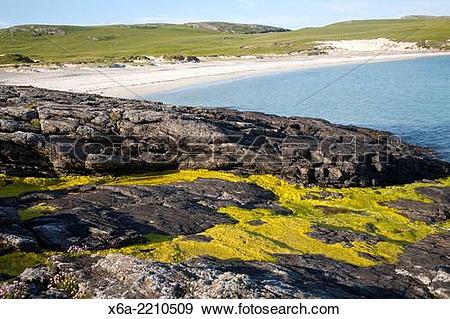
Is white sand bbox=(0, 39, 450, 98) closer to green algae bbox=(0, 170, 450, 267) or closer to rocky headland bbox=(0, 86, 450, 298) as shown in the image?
rocky headland bbox=(0, 86, 450, 298)

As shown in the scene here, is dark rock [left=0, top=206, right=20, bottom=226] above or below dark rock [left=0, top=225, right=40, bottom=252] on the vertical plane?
above

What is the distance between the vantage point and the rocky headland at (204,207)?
52.6 feet

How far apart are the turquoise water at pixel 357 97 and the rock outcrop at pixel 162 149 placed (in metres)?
17.6

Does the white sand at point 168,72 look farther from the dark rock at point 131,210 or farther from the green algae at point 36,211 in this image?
the green algae at point 36,211

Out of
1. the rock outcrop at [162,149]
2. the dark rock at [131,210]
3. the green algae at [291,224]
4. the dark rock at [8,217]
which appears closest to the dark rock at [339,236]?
the green algae at [291,224]

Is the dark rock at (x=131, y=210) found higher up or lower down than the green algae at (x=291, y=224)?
higher up

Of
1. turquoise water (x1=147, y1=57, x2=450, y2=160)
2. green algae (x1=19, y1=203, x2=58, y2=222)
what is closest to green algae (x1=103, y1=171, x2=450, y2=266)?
green algae (x1=19, y1=203, x2=58, y2=222)

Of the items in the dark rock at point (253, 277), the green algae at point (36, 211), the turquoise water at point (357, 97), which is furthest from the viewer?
the turquoise water at point (357, 97)

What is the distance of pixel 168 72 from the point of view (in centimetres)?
10719

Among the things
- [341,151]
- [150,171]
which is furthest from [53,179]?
[341,151]

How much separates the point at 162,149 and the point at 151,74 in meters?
72.6

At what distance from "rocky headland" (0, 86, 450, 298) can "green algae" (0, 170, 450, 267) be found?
0.32 ft

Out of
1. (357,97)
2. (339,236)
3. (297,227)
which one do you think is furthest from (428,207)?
(357,97)

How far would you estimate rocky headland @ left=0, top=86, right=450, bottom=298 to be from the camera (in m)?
16.0
